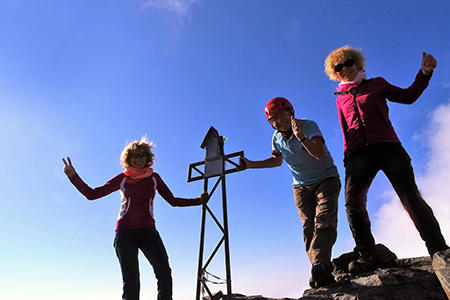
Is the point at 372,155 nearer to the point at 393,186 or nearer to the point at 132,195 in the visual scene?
the point at 393,186

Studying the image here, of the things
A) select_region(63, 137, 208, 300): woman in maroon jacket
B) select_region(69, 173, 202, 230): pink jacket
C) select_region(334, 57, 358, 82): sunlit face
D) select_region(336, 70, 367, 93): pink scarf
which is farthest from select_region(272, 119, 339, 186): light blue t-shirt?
select_region(69, 173, 202, 230): pink jacket

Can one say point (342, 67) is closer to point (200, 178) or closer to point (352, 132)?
point (352, 132)

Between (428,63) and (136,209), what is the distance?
11.4 ft

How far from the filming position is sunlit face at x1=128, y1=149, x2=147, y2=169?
163 inches

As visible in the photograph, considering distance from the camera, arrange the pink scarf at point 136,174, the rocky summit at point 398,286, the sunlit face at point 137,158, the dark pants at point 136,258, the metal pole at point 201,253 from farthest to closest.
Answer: the metal pole at point 201,253 → the sunlit face at point 137,158 → the pink scarf at point 136,174 → the dark pants at point 136,258 → the rocky summit at point 398,286

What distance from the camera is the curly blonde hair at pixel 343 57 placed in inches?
143

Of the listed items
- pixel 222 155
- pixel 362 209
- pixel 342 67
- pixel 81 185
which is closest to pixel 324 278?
pixel 362 209

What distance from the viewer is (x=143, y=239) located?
357 centimetres

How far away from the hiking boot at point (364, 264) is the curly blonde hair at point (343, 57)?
206cm

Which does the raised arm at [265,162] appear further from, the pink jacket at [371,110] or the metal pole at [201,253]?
the metal pole at [201,253]

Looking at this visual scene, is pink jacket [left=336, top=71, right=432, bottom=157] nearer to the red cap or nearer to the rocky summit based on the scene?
the red cap

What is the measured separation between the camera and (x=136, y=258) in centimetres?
345

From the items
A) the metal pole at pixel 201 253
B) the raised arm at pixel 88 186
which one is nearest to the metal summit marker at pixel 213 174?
A: the metal pole at pixel 201 253

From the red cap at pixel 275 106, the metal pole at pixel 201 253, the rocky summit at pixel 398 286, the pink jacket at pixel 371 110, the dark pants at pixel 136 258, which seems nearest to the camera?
the rocky summit at pixel 398 286
